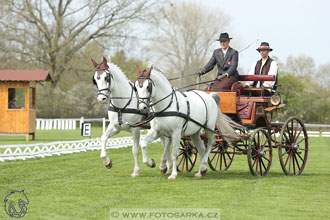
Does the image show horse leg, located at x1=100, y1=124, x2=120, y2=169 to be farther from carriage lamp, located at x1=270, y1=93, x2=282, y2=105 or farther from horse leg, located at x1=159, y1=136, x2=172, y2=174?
carriage lamp, located at x1=270, y1=93, x2=282, y2=105

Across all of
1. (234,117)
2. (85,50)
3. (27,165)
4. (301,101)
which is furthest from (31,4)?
(234,117)

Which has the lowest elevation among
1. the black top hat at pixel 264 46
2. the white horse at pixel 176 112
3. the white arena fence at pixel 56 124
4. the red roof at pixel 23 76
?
the white arena fence at pixel 56 124

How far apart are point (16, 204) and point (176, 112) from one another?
346cm

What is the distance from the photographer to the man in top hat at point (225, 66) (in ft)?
37.4

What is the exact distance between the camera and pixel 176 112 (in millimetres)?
10039

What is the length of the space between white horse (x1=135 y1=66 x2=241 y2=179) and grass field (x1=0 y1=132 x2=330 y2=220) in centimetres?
70

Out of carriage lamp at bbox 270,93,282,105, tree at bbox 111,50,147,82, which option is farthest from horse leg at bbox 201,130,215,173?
tree at bbox 111,50,147,82

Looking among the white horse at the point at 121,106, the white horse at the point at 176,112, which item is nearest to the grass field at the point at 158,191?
the white horse at the point at 176,112

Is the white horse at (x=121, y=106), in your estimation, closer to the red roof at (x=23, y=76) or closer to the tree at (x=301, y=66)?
the red roof at (x=23, y=76)

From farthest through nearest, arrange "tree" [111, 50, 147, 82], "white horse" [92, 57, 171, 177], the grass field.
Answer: "tree" [111, 50, 147, 82], "white horse" [92, 57, 171, 177], the grass field

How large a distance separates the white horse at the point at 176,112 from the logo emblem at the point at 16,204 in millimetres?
2343

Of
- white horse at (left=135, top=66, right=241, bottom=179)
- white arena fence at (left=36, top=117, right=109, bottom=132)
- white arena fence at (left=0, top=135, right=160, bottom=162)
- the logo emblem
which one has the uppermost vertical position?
white horse at (left=135, top=66, right=241, bottom=179)

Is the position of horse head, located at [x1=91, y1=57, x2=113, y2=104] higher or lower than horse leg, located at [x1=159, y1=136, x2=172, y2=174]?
higher

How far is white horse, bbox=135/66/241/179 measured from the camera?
379 inches
